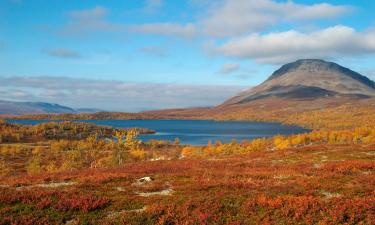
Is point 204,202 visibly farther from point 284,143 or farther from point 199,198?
point 284,143

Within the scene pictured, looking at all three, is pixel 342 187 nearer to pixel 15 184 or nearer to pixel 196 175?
pixel 196 175

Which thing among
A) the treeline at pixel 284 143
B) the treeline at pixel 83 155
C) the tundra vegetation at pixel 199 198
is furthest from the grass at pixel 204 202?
the treeline at pixel 83 155

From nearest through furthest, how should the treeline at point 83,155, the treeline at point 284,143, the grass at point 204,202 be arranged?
the grass at point 204,202, the treeline at point 284,143, the treeline at point 83,155

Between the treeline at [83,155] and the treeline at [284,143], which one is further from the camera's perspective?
the treeline at [83,155]

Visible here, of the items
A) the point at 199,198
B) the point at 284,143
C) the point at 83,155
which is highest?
the point at 199,198

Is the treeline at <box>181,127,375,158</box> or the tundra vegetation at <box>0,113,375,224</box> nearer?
the tundra vegetation at <box>0,113,375,224</box>

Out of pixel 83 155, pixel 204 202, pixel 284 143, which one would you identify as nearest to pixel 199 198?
pixel 204 202

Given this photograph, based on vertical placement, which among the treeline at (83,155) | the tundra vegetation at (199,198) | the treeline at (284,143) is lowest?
the treeline at (83,155)

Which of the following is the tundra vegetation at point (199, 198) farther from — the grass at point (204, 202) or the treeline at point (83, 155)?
the treeline at point (83, 155)

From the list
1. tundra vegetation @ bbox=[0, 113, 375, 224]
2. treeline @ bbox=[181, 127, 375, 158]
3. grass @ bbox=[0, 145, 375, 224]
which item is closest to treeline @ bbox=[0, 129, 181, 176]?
treeline @ bbox=[181, 127, 375, 158]

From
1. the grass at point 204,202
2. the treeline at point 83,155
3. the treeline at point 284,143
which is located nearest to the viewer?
the grass at point 204,202

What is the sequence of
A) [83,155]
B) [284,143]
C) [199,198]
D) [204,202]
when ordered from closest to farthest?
[204,202], [199,198], [284,143], [83,155]

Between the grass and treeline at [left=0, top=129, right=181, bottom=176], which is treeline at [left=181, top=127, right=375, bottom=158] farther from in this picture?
the grass

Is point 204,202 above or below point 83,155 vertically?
above
